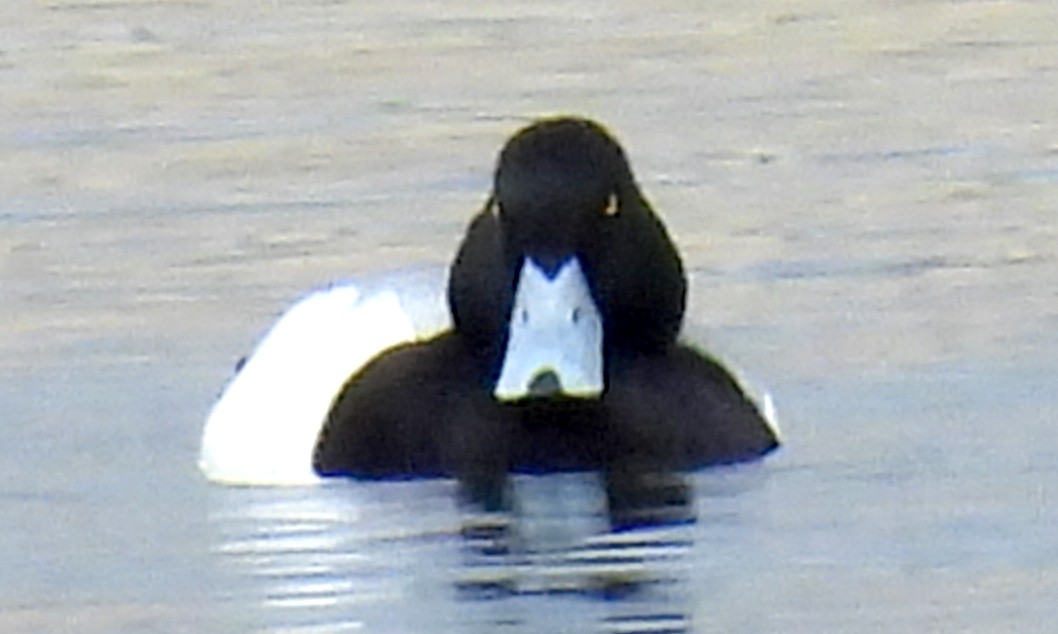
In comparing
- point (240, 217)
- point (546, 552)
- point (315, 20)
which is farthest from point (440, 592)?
point (315, 20)

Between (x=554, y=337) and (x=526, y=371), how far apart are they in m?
0.08

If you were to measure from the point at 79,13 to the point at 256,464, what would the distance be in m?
4.83

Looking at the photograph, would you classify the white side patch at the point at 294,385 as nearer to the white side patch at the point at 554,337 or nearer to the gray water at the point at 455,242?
the gray water at the point at 455,242

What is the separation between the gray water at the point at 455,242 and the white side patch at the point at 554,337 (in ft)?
0.82

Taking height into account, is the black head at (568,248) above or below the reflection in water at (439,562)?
above

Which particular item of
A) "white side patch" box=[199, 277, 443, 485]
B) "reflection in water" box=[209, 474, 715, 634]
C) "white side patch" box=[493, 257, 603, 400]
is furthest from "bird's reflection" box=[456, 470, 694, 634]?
"white side patch" box=[199, 277, 443, 485]

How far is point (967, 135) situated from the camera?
1322cm

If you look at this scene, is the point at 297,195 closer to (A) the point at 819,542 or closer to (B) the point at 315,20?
(B) the point at 315,20

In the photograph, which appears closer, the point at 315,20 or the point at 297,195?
the point at 297,195

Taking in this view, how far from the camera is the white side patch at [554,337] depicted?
32.4 ft

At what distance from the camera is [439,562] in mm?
9664

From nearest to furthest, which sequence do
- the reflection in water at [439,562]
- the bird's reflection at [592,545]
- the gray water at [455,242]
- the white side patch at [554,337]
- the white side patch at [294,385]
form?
the reflection in water at [439,562] < the bird's reflection at [592,545] < the gray water at [455,242] < the white side patch at [554,337] < the white side patch at [294,385]

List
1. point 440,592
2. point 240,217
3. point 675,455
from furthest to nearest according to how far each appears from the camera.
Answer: point 240,217
point 675,455
point 440,592

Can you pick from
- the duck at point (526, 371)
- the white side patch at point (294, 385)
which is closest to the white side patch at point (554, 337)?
the duck at point (526, 371)
